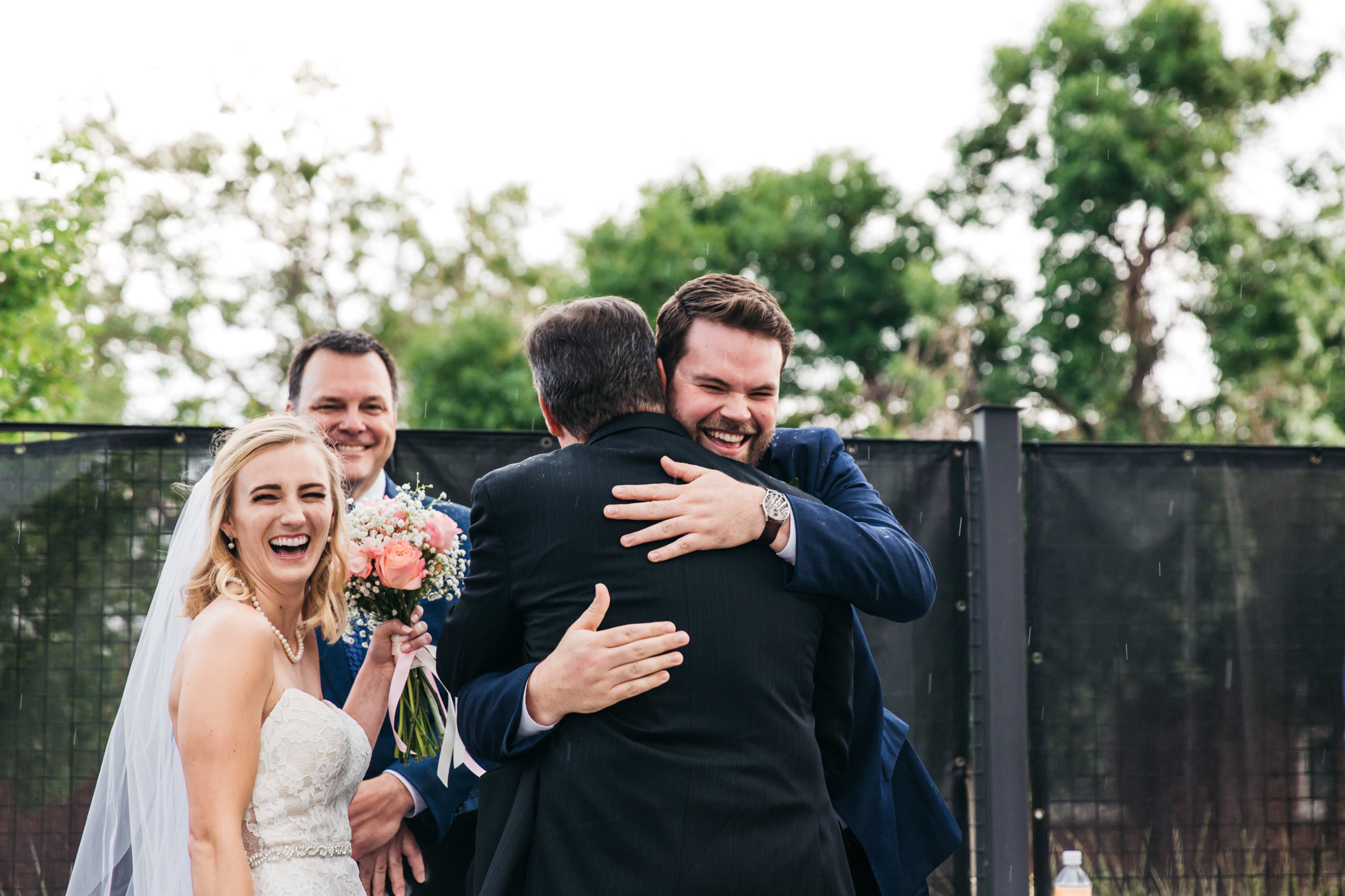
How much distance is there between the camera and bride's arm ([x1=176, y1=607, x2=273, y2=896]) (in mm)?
2393

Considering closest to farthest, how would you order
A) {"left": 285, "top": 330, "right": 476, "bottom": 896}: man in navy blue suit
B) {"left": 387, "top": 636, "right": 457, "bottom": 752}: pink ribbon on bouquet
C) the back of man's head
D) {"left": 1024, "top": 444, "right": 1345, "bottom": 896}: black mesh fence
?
1. the back of man's head
2. {"left": 387, "top": 636, "right": 457, "bottom": 752}: pink ribbon on bouquet
3. {"left": 285, "top": 330, "right": 476, "bottom": 896}: man in navy blue suit
4. {"left": 1024, "top": 444, "right": 1345, "bottom": 896}: black mesh fence

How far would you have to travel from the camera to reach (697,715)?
2062 mm

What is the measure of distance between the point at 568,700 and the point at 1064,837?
3010mm

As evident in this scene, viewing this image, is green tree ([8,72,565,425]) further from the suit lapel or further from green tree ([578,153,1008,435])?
the suit lapel

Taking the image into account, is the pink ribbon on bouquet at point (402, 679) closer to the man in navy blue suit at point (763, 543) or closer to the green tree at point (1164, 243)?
the man in navy blue suit at point (763, 543)

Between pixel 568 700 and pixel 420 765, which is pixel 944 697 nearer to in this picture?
pixel 420 765

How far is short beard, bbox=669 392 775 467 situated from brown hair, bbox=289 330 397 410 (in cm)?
140

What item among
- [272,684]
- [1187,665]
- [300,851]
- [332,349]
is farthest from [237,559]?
[1187,665]

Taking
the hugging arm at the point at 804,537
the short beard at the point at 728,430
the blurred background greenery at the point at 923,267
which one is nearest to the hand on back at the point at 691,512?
the hugging arm at the point at 804,537

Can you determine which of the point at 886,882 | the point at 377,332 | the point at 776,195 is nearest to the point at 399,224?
the point at 377,332

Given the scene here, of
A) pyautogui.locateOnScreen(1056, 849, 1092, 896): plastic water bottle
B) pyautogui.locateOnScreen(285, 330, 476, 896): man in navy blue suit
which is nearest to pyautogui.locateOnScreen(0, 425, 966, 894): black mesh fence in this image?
pyautogui.locateOnScreen(1056, 849, 1092, 896): plastic water bottle

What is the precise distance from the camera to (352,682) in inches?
125

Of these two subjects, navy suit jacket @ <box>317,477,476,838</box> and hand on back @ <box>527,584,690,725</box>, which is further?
navy suit jacket @ <box>317,477,476,838</box>

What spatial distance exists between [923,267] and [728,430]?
16.8 metres
